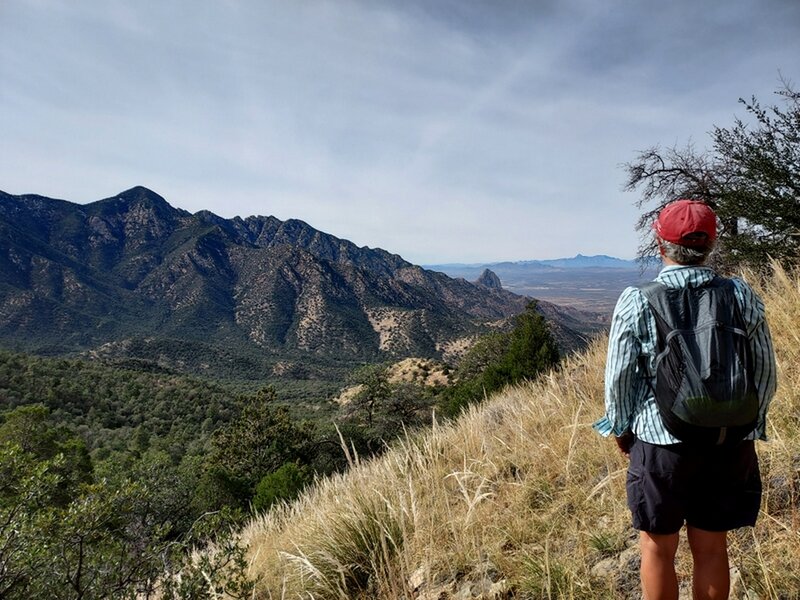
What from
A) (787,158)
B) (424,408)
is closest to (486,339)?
(424,408)

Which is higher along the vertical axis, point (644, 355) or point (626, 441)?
point (644, 355)

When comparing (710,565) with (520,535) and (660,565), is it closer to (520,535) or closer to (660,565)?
(660,565)

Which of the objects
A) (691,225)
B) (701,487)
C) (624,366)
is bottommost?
(701,487)

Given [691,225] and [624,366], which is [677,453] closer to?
[624,366]

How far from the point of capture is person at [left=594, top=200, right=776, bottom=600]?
1.49 metres

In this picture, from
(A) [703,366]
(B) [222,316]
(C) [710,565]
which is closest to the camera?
(A) [703,366]

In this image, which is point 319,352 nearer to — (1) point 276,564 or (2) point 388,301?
(2) point 388,301

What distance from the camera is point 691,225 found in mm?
1661

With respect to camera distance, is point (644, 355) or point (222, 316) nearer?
point (644, 355)

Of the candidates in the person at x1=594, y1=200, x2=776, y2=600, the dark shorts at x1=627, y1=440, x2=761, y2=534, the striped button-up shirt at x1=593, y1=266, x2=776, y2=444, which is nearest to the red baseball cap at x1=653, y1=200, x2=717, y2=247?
the person at x1=594, y1=200, x2=776, y2=600

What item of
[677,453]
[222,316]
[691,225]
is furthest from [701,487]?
[222,316]

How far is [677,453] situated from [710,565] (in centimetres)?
49

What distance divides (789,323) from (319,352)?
139 meters

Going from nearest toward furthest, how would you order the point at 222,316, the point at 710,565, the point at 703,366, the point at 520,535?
1. the point at 703,366
2. the point at 710,565
3. the point at 520,535
4. the point at 222,316
